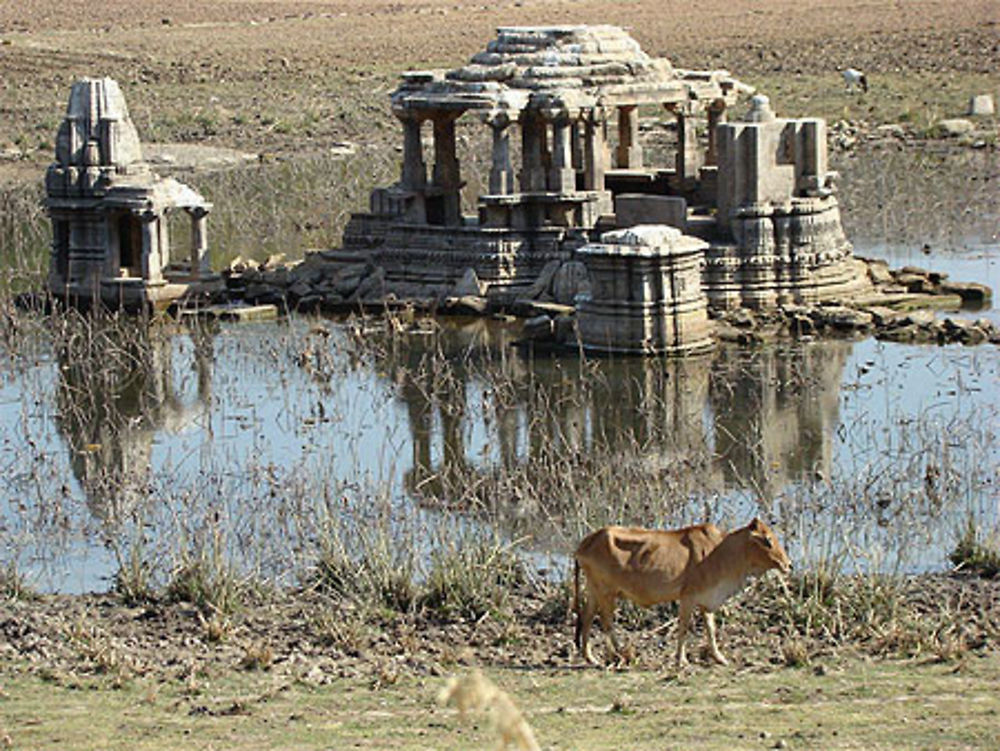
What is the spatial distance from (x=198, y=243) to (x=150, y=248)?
2.00 feet

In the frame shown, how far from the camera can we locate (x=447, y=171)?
27047 mm

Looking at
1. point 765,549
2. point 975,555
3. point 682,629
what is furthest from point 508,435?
point 765,549

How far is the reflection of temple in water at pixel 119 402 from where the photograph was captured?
53.9ft

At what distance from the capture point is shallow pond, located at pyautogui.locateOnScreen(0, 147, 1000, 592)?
14.1 m

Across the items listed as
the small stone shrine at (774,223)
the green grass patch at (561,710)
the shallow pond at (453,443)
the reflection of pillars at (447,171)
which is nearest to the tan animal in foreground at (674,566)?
the green grass patch at (561,710)

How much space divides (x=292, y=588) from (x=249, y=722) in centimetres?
285

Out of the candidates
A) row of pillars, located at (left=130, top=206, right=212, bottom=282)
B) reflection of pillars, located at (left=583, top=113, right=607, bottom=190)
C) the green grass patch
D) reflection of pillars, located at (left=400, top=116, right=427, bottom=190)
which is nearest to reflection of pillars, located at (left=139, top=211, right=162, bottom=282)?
row of pillars, located at (left=130, top=206, right=212, bottom=282)

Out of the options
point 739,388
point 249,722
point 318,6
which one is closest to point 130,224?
point 739,388

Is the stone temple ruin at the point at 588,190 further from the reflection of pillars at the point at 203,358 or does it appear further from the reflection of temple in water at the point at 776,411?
the reflection of pillars at the point at 203,358

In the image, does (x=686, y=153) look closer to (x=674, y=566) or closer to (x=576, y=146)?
(x=576, y=146)

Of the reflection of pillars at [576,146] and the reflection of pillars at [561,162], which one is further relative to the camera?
the reflection of pillars at [576,146]

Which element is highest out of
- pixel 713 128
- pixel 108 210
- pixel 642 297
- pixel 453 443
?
pixel 713 128

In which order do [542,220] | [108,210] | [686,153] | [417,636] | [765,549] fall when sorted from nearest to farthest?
1. [765,549]
2. [417,636]
3. [108,210]
4. [542,220]
5. [686,153]

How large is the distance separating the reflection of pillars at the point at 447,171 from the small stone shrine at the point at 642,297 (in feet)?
15.0
